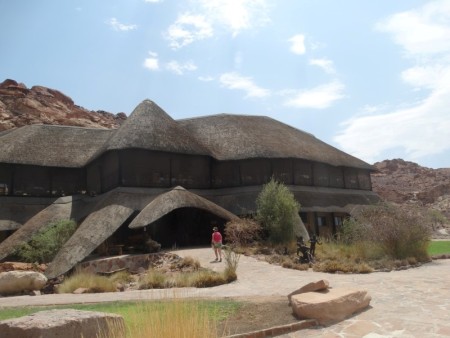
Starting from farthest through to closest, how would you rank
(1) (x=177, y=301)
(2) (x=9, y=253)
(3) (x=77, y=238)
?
(2) (x=9, y=253) < (3) (x=77, y=238) < (1) (x=177, y=301)

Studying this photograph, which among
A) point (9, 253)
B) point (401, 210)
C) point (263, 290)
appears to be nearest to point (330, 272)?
point (263, 290)

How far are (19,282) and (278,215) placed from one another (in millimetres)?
11515

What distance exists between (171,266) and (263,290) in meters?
6.27

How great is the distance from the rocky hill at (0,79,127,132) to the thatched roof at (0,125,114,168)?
1573 cm

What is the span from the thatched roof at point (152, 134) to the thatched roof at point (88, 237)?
4.61 metres

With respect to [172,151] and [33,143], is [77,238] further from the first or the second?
[33,143]

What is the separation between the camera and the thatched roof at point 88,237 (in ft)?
51.4

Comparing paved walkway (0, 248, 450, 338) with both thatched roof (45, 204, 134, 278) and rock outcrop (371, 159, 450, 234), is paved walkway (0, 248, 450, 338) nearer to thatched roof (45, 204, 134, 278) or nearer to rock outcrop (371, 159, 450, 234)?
thatched roof (45, 204, 134, 278)

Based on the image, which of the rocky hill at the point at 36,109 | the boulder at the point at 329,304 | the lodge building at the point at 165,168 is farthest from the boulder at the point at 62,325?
the rocky hill at the point at 36,109

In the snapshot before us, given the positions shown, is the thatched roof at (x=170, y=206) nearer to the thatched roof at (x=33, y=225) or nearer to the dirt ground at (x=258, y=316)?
the thatched roof at (x=33, y=225)

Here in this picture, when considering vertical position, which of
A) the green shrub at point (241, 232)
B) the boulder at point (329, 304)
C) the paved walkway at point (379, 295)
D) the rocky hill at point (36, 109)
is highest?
the rocky hill at point (36, 109)

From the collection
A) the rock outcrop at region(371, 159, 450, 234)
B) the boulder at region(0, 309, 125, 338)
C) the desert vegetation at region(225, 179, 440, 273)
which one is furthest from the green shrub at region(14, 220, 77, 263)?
the rock outcrop at region(371, 159, 450, 234)

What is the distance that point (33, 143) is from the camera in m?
27.5

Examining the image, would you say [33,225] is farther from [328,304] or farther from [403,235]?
[328,304]
